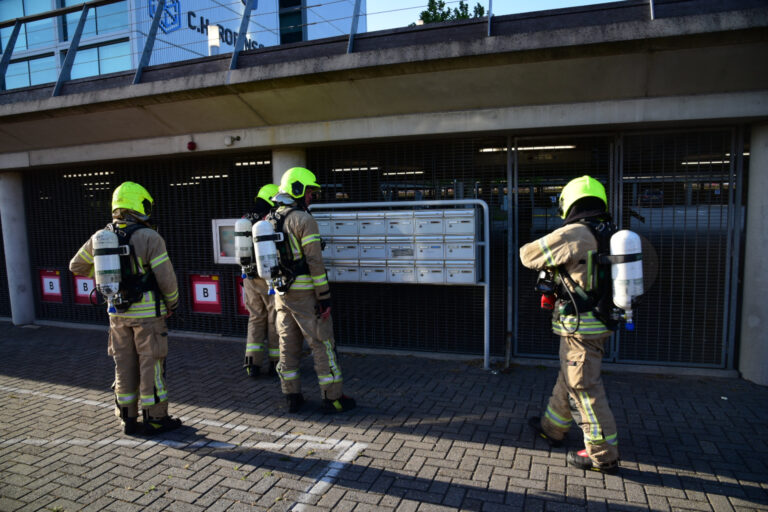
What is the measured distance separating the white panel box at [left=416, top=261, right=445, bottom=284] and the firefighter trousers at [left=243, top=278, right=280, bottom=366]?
1.86 meters

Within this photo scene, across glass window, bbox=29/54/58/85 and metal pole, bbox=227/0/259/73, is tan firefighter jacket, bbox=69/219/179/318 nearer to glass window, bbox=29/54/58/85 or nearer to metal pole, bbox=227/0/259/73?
metal pole, bbox=227/0/259/73

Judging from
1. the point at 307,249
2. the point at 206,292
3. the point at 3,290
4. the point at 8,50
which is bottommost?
the point at 3,290

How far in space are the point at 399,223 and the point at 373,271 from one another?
28.6 inches

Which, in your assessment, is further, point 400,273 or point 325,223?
point 325,223

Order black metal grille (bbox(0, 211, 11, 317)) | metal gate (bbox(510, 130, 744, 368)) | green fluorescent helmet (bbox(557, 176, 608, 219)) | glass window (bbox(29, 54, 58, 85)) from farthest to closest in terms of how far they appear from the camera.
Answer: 1. glass window (bbox(29, 54, 58, 85))
2. black metal grille (bbox(0, 211, 11, 317))
3. metal gate (bbox(510, 130, 744, 368))
4. green fluorescent helmet (bbox(557, 176, 608, 219))

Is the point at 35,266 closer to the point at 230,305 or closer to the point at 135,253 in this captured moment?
the point at 230,305

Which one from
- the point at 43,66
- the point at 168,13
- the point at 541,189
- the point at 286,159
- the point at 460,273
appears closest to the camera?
the point at 460,273

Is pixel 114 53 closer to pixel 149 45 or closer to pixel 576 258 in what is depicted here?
pixel 149 45

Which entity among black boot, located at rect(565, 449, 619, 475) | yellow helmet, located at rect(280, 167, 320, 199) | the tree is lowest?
black boot, located at rect(565, 449, 619, 475)

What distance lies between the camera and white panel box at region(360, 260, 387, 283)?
247 inches

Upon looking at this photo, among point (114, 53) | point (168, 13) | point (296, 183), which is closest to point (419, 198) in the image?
point (296, 183)

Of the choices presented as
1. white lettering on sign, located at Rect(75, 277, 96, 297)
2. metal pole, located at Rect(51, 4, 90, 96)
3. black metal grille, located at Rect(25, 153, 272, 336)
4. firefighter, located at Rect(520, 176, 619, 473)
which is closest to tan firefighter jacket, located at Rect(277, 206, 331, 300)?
firefighter, located at Rect(520, 176, 619, 473)

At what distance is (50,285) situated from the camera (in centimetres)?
927

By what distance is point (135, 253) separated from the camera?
4.49 metres
